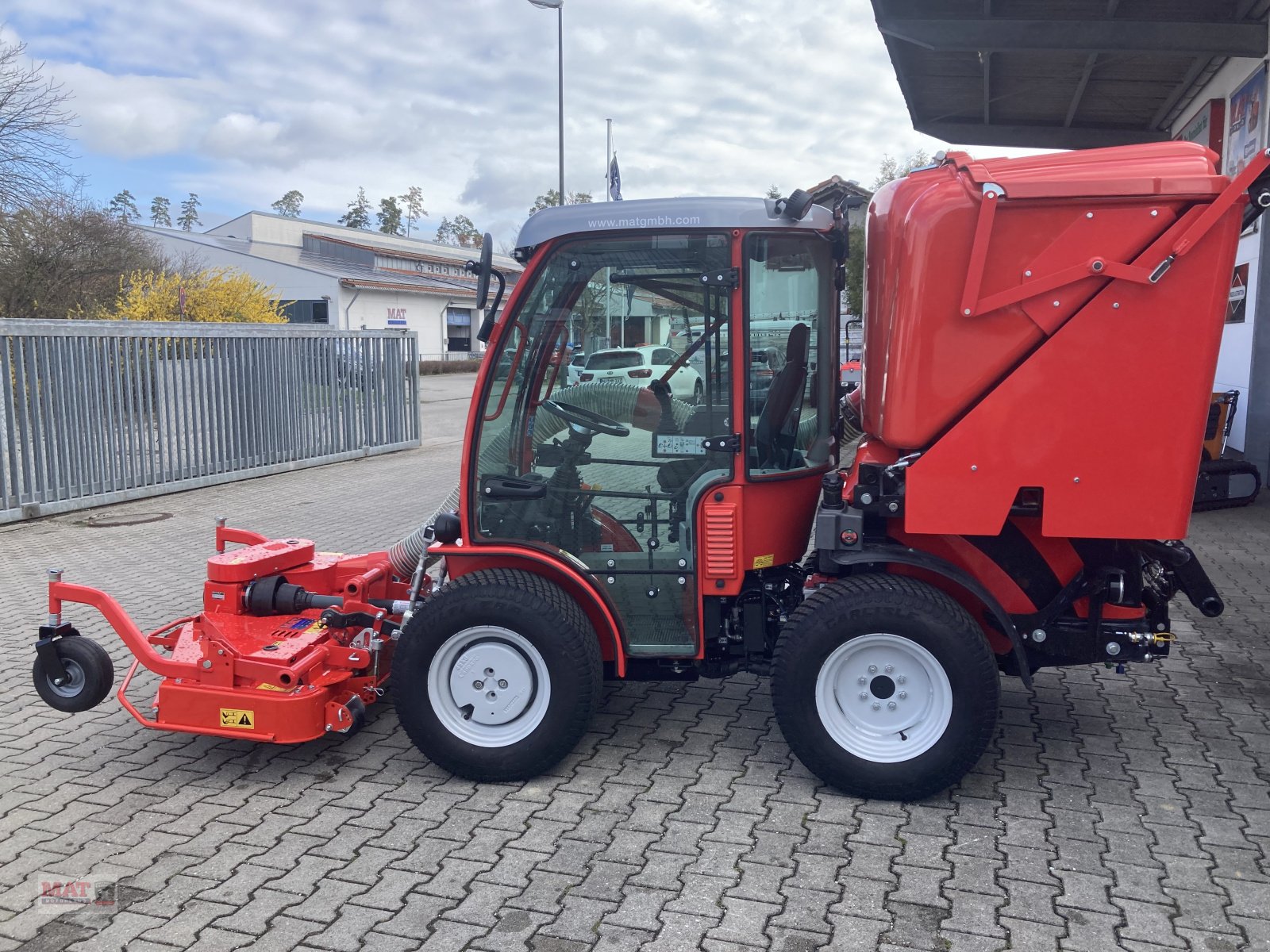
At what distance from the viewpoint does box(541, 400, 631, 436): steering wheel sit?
13.3 feet

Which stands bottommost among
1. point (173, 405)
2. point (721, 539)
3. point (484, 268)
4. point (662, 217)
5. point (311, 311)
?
point (173, 405)

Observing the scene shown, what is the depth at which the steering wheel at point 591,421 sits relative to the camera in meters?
4.07

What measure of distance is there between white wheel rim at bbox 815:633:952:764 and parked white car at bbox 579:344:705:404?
3.68ft

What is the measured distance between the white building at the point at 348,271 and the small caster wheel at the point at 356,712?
38.2 m

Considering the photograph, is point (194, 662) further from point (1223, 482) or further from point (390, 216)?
point (390, 216)

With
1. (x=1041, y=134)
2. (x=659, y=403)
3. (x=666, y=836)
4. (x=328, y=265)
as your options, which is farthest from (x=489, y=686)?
(x=328, y=265)

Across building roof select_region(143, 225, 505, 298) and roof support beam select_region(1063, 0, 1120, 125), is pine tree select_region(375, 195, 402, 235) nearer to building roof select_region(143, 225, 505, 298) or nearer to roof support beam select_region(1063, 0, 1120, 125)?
building roof select_region(143, 225, 505, 298)

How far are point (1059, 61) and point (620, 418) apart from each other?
32.8ft

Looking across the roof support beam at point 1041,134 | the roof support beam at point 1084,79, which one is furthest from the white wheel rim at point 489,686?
the roof support beam at point 1041,134

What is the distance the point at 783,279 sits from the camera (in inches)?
156

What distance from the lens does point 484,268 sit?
3855mm

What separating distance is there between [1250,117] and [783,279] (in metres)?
8.66

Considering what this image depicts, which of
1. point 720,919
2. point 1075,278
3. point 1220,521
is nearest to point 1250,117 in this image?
point 1220,521

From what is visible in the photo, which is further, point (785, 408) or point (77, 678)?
point (77, 678)
